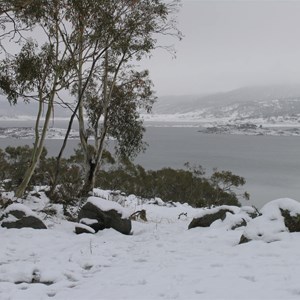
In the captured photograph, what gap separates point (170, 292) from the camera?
4.07m

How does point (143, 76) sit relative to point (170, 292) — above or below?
above

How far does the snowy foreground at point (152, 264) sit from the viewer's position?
162 inches

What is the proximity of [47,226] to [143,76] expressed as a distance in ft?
27.2

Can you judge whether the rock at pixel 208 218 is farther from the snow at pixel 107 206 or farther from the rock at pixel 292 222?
the rock at pixel 292 222

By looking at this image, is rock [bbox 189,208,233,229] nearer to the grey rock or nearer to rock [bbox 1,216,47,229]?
the grey rock

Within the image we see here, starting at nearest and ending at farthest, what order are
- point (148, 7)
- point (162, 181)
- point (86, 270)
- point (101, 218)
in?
point (86, 270) < point (101, 218) < point (148, 7) < point (162, 181)

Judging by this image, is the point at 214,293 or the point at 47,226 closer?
the point at 214,293

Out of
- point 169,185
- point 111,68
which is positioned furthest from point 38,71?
point 169,185

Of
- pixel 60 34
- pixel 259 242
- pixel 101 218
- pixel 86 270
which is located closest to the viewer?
pixel 86 270

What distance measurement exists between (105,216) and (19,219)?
1.83m

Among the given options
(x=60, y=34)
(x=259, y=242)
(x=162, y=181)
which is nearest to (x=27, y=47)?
(x=60, y=34)

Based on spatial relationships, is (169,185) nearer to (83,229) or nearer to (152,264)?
(83,229)

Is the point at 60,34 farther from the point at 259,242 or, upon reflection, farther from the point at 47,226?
the point at 259,242

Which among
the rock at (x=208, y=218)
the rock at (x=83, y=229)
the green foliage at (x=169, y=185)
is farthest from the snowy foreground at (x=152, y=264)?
the green foliage at (x=169, y=185)
